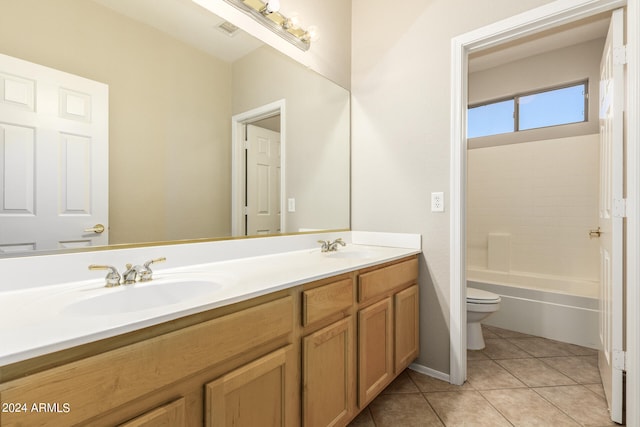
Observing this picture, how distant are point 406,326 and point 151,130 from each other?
165 cm

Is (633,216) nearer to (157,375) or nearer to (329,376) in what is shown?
(329,376)

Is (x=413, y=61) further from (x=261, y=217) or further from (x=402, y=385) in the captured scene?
(x=402, y=385)

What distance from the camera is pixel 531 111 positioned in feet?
10.6

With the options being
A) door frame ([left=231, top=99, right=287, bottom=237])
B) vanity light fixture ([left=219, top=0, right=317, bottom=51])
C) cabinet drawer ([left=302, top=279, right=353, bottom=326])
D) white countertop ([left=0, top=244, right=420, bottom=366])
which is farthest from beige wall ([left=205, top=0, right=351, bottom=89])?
Result: cabinet drawer ([left=302, top=279, right=353, bottom=326])

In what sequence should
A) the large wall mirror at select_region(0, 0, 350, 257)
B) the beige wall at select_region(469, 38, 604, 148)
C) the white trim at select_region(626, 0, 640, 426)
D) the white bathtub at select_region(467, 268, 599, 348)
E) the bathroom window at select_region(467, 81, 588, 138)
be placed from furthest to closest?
1. the bathroom window at select_region(467, 81, 588, 138)
2. the beige wall at select_region(469, 38, 604, 148)
3. the white bathtub at select_region(467, 268, 599, 348)
4. the white trim at select_region(626, 0, 640, 426)
5. the large wall mirror at select_region(0, 0, 350, 257)

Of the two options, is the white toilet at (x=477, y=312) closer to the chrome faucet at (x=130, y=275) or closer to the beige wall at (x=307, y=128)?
the beige wall at (x=307, y=128)

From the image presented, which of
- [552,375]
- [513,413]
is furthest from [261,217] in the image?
[552,375]

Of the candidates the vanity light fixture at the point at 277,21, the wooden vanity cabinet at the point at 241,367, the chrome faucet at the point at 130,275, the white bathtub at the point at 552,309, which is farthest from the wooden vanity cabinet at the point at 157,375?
the white bathtub at the point at 552,309

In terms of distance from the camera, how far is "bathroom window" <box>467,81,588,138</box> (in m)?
2.98

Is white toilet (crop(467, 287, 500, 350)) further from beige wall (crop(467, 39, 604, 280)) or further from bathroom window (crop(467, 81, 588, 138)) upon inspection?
bathroom window (crop(467, 81, 588, 138))

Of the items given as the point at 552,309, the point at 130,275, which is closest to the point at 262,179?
the point at 130,275

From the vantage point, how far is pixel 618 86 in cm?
145

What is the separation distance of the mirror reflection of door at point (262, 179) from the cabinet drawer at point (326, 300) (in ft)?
1.92

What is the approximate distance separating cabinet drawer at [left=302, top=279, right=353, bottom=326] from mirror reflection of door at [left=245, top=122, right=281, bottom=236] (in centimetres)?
59
